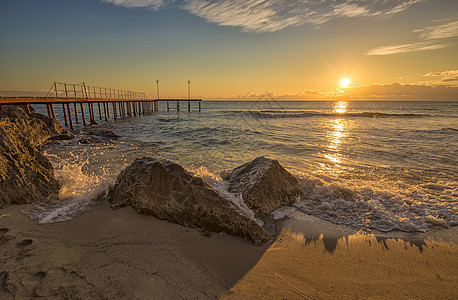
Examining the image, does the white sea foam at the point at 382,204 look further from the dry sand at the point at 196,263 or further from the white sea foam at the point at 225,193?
the white sea foam at the point at 225,193

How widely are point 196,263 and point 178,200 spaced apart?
1.28 meters

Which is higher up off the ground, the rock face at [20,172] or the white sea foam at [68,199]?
the rock face at [20,172]

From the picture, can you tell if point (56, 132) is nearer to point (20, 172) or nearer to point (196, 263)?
point (20, 172)

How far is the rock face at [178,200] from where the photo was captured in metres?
3.68

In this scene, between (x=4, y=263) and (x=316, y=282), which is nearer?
(x=4, y=263)

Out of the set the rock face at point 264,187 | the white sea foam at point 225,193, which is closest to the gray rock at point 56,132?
the white sea foam at point 225,193

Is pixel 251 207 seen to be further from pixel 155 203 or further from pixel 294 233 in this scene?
pixel 155 203

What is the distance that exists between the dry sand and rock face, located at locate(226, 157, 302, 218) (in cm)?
96

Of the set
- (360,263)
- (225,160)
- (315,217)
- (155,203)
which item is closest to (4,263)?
(155,203)

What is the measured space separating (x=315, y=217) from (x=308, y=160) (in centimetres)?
532

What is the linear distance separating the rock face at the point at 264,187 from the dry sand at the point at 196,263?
96 centimetres

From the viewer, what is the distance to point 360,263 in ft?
10.5

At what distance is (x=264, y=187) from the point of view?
16.1 ft

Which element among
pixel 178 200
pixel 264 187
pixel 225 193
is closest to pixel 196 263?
pixel 178 200
